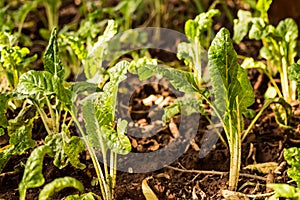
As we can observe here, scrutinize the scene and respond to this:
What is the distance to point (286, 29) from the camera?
1.75m

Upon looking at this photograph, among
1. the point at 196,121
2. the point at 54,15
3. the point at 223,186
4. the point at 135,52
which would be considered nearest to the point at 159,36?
the point at 135,52

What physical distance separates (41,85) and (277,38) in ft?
2.50

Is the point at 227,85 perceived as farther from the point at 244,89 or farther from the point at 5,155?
the point at 5,155

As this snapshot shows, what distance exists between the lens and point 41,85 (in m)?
1.33

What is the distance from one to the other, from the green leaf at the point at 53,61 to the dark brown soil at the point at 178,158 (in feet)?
0.85

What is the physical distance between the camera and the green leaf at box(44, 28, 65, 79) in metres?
1.43

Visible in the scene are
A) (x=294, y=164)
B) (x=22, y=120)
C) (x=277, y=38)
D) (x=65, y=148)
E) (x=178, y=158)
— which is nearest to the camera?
(x=294, y=164)

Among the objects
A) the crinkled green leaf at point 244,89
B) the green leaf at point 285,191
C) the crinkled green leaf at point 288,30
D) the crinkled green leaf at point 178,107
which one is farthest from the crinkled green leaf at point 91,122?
the crinkled green leaf at point 288,30

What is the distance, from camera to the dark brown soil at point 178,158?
4.79 ft

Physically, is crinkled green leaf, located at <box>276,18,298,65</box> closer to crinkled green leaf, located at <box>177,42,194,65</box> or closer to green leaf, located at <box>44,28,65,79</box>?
crinkled green leaf, located at <box>177,42,194,65</box>

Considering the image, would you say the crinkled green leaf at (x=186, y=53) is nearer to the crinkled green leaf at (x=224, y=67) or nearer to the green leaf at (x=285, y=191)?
the crinkled green leaf at (x=224, y=67)

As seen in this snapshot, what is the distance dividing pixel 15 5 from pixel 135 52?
76cm

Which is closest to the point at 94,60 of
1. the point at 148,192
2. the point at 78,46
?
the point at 78,46

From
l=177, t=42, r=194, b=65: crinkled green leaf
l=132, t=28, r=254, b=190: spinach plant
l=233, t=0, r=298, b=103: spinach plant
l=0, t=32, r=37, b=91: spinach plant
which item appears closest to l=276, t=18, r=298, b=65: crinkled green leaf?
l=233, t=0, r=298, b=103: spinach plant
